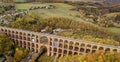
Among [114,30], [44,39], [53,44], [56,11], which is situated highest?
[56,11]

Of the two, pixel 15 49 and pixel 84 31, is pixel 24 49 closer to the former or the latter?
pixel 15 49

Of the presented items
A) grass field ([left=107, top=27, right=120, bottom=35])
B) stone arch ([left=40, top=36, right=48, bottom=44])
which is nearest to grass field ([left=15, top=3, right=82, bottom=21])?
grass field ([left=107, top=27, right=120, bottom=35])

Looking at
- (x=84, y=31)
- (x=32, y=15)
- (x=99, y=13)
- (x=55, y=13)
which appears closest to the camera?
(x=84, y=31)

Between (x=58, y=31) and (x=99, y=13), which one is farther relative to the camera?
(x=99, y=13)

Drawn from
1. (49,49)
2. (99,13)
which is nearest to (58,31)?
(49,49)

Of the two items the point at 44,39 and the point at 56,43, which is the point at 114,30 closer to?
the point at 56,43

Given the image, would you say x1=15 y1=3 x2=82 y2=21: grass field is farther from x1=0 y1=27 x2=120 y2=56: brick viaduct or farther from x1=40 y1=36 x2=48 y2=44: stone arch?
x1=0 y1=27 x2=120 y2=56: brick viaduct

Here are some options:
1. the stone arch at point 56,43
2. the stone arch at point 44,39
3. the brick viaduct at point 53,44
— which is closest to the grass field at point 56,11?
the stone arch at point 44,39

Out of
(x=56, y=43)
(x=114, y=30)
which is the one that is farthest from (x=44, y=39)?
(x=114, y=30)

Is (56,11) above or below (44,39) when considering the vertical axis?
above
